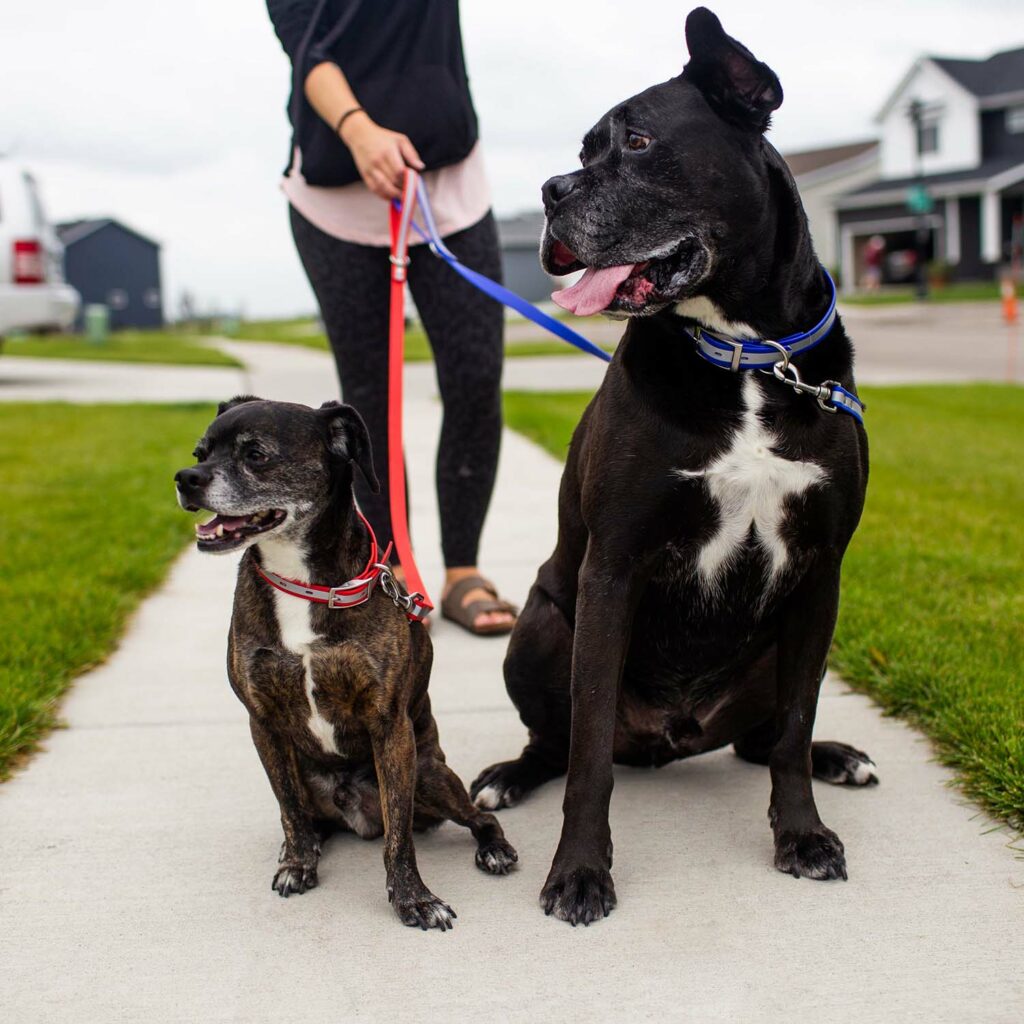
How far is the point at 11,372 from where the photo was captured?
16672 mm

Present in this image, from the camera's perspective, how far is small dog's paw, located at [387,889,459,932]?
7.86 ft

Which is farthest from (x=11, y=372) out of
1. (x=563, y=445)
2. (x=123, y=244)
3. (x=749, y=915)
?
(x=123, y=244)

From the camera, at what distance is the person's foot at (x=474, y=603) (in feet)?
14.5

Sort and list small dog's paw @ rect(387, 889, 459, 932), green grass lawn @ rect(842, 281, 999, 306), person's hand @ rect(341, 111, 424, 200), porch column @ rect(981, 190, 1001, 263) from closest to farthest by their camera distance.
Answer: small dog's paw @ rect(387, 889, 459, 932) → person's hand @ rect(341, 111, 424, 200) → green grass lawn @ rect(842, 281, 999, 306) → porch column @ rect(981, 190, 1001, 263)

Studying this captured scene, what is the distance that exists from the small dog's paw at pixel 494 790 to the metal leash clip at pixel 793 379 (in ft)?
4.01

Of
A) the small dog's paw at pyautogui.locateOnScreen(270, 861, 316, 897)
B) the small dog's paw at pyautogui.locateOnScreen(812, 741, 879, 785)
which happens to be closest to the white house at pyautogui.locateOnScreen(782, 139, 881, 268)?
the small dog's paw at pyautogui.locateOnScreen(812, 741, 879, 785)

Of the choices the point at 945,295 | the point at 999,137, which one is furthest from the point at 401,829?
the point at 999,137

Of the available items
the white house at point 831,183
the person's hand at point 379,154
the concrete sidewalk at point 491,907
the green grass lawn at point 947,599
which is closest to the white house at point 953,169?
the white house at point 831,183

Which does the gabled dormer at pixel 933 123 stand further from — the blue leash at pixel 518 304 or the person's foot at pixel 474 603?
the blue leash at pixel 518 304

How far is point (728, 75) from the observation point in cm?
243

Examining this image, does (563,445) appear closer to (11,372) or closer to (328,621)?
(328,621)

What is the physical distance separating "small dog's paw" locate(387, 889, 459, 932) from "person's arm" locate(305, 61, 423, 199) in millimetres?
2084

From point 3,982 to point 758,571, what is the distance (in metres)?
1.70

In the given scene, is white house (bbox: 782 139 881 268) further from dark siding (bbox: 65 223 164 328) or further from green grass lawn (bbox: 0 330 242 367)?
dark siding (bbox: 65 223 164 328)
